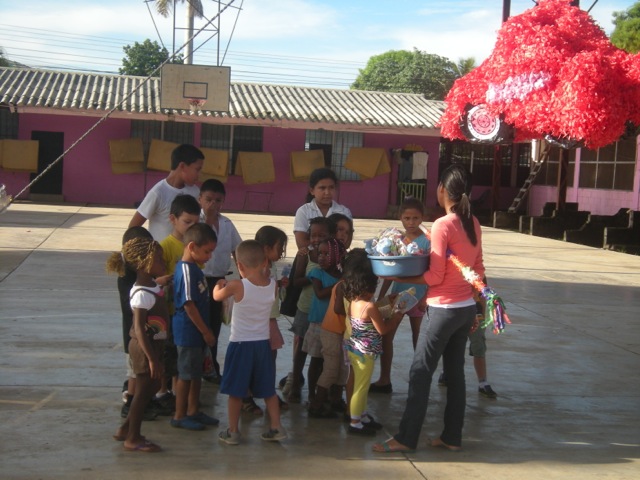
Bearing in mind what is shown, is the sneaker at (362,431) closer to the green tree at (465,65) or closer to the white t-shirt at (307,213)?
the white t-shirt at (307,213)

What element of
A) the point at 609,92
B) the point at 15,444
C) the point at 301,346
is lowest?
the point at 15,444

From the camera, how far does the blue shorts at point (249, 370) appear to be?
4.81 metres

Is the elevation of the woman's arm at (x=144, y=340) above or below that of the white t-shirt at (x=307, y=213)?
below

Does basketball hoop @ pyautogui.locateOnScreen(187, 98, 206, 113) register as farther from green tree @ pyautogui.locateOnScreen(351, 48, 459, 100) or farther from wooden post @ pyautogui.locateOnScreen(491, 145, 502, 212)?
green tree @ pyautogui.locateOnScreen(351, 48, 459, 100)

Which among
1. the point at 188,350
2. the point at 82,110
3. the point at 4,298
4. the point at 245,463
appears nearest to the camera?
the point at 245,463

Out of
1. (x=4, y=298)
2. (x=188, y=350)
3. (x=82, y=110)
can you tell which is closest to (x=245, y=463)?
(x=188, y=350)

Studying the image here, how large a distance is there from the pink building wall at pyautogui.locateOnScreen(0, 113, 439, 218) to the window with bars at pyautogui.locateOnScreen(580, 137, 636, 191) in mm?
4653

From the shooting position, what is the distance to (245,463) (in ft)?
14.8

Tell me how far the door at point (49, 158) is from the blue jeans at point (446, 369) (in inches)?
871

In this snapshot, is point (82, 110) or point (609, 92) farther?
point (82, 110)

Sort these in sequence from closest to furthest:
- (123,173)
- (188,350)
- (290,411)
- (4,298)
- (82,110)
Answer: (188,350) < (290,411) < (4,298) < (82,110) < (123,173)

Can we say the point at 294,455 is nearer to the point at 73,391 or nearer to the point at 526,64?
the point at 73,391

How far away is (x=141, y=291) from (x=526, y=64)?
20.4 ft

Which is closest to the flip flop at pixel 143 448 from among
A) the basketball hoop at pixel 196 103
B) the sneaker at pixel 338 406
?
the sneaker at pixel 338 406
